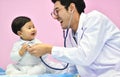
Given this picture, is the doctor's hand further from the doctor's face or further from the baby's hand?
the doctor's face

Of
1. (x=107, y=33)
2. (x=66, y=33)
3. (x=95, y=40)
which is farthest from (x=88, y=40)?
(x=66, y=33)

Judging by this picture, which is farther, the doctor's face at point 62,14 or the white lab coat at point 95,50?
the doctor's face at point 62,14

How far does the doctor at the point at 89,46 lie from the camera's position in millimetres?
1540

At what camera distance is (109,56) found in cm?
161

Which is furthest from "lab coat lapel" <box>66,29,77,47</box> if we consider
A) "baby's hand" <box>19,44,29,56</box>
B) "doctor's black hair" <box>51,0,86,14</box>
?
"baby's hand" <box>19,44,29,56</box>

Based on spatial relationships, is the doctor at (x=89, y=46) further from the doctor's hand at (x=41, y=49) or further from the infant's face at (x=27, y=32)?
the infant's face at (x=27, y=32)

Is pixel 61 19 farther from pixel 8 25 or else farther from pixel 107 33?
pixel 8 25

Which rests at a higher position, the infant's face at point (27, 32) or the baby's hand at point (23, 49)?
the infant's face at point (27, 32)

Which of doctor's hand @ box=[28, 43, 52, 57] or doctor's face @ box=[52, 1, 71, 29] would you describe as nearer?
doctor's hand @ box=[28, 43, 52, 57]

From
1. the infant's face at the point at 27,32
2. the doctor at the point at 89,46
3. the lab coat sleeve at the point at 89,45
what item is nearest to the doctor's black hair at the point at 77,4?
the doctor at the point at 89,46

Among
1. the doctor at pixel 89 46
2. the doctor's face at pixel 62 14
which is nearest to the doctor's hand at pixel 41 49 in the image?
the doctor at pixel 89 46

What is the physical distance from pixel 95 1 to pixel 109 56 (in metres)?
0.85

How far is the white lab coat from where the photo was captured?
1535mm

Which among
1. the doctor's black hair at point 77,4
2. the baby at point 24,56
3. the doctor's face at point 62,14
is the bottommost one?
the baby at point 24,56
